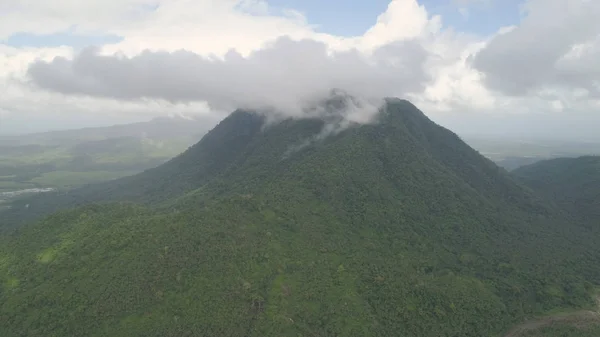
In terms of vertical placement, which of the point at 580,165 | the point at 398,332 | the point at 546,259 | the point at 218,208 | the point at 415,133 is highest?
the point at 415,133

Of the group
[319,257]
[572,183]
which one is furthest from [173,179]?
[572,183]

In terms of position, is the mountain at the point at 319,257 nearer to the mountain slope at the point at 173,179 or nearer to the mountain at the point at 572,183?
the mountain at the point at 572,183

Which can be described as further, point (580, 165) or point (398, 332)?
point (580, 165)

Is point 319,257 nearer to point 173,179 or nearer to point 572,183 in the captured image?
point 173,179

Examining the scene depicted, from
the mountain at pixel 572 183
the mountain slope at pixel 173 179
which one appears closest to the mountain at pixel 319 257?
the mountain at pixel 572 183

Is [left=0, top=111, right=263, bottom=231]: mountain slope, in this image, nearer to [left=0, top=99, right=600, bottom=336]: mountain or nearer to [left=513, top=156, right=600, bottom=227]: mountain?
[left=0, top=99, right=600, bottom=336]: mountain

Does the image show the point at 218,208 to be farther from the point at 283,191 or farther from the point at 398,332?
the point at 398,332

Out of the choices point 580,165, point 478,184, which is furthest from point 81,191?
point 580,165

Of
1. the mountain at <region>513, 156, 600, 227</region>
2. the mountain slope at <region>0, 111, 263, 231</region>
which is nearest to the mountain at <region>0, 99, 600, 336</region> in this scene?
the mountain at <region>513, 156, 600, 227</region>
